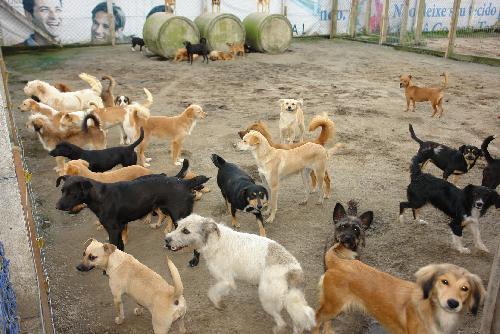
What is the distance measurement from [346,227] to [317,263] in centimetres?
81

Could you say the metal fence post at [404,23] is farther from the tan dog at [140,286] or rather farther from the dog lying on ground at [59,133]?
the tan dog at [140,286]

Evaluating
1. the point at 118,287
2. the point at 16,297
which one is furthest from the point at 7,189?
the point at 118,287

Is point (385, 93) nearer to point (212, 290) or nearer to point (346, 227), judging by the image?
point (346, 227)

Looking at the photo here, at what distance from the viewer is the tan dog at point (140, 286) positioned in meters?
3.81

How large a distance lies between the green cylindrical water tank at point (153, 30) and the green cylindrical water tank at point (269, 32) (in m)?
4.25

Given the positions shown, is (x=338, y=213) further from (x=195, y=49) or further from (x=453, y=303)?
(x=195, y=49)

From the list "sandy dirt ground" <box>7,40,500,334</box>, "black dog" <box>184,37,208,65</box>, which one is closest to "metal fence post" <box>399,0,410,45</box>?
"sandy dirt ground" <box>7,40,500,334</box>

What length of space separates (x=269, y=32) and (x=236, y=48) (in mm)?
2090

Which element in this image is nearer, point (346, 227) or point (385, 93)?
point (346, 227)

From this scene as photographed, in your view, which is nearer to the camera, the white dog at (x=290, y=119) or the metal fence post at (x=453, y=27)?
the white dog at (x=290, y=119)

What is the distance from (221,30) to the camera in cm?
1948

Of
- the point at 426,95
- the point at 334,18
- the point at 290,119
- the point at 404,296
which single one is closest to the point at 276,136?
the point at 290,119

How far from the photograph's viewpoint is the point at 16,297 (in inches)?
152

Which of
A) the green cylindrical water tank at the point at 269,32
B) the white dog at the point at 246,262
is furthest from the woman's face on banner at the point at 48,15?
the white dog at the point at 246,262
